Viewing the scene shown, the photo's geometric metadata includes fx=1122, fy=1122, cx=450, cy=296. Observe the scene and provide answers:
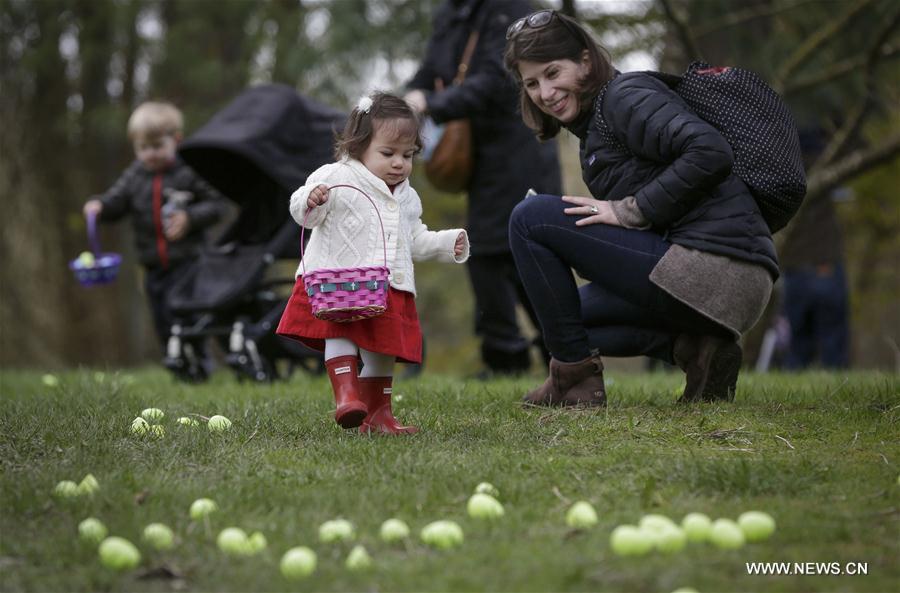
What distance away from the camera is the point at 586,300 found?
4.59 meters

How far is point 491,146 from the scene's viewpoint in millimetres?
6270

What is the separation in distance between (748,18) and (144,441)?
21.1 feet

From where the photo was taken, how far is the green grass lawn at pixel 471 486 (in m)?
2.47

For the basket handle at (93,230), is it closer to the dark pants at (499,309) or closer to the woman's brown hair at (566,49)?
the dark pants at (499,309)

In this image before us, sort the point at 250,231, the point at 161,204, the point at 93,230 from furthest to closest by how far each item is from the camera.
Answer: the point at 161,204 < the point at 250,231 < the point at 93,230

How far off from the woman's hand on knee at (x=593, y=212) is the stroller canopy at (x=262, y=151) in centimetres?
253

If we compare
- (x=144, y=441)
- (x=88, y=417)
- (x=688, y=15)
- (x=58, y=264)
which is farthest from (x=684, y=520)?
(x=58, y=264)

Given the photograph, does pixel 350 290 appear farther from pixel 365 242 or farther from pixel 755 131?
pixel 755 131

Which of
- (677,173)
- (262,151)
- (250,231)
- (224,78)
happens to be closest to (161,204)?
(250,231)

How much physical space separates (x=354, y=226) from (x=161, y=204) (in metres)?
3.87

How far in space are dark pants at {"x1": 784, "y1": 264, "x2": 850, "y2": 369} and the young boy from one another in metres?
5.20

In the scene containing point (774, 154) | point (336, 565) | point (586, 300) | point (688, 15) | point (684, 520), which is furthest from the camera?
point (688, 15)

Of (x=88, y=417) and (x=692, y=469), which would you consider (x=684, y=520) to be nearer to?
(x=692, y=469)

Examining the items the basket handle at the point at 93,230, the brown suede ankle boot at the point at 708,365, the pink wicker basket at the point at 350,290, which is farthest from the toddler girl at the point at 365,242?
the basket handle at the point at 93,230
